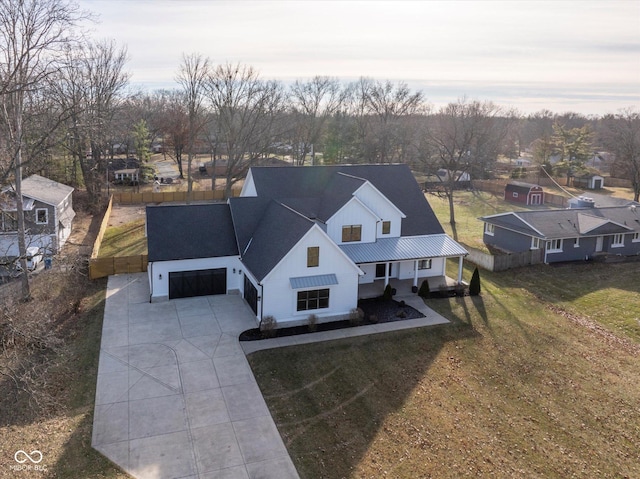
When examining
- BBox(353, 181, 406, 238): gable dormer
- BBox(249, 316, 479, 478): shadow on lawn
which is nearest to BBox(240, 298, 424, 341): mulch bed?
BBox(249, 316, 479, 478): shadow on lawn

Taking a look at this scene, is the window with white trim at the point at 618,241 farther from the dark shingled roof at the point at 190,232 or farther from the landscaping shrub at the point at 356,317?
the dark shingled roof at the point at 190,232

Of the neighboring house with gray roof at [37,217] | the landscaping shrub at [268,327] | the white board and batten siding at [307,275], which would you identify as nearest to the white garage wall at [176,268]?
the white board and batten siding at [307,275]

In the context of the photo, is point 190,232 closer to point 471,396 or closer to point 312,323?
point 312,323

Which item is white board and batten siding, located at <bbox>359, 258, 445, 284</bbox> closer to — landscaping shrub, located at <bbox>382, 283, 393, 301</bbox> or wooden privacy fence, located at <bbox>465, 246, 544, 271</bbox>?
landscaping shrub, located at <bbox>382, 283, 393, 301</bbox>

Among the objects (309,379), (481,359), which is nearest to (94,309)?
(309,379)

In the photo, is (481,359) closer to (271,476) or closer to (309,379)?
(309,379)

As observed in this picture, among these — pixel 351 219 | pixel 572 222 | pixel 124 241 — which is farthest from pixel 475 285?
pixel 124 241
